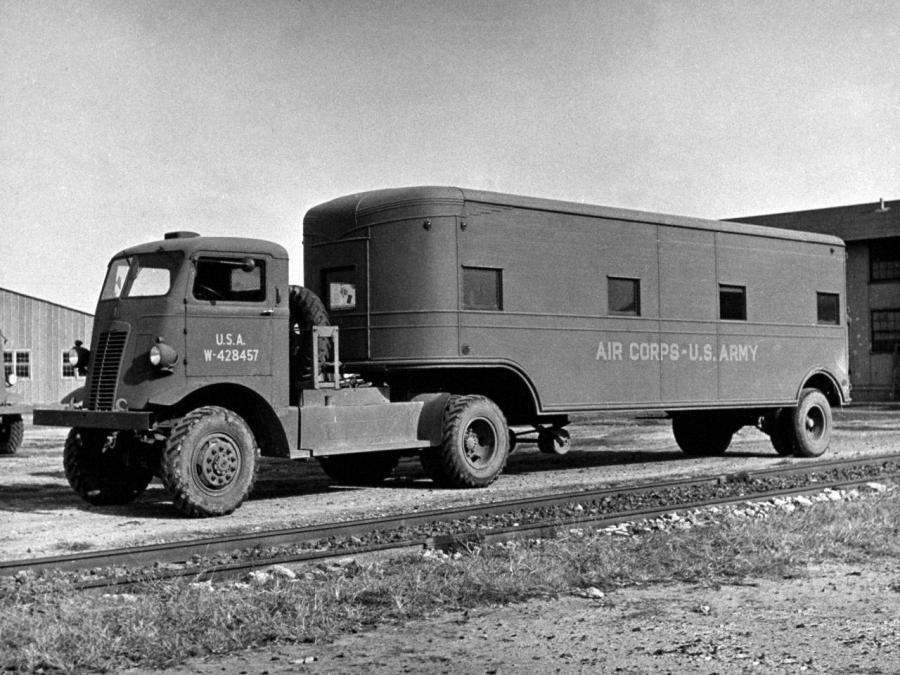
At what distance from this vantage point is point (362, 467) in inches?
→ 542

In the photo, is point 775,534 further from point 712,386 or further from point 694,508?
point 712,386

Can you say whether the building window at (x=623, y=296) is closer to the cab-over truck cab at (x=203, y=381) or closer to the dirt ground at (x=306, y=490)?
the dirt ground at (x=306, y=490)

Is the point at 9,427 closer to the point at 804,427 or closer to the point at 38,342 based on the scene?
the point at 804,427

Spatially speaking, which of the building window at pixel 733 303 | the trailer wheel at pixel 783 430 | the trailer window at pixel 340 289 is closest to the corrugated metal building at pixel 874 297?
the trailer wheel at pixel 783 430

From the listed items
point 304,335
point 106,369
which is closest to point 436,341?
point 304,335

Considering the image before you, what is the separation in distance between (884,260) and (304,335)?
37707mm

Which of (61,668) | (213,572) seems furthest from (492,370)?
(61,668)

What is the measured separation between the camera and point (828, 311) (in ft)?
57.2

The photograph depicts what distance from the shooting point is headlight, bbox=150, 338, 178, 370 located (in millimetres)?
10266

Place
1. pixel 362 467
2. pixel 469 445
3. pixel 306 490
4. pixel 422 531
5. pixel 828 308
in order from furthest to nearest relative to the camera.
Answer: pixel 828 308, pixel 362 467, pixel 306 490, pixel 469 445, pixel 422 531

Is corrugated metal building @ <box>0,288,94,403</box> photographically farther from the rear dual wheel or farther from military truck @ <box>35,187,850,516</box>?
the rear dual wheel

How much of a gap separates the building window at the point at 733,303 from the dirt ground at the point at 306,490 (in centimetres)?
217

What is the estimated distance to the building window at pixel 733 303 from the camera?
15.7 metres

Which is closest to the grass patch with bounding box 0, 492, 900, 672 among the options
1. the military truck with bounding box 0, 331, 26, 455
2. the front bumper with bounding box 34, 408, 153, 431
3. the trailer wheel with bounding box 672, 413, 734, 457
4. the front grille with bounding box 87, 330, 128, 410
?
the front bumper with bounding box 34, 408, 153, 431
